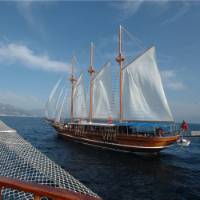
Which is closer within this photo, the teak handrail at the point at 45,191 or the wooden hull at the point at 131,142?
the teak handrail at the point at 45,191

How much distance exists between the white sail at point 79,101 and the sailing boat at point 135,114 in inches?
265

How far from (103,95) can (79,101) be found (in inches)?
376

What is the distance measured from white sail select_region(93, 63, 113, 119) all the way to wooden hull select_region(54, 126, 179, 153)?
16.1ft

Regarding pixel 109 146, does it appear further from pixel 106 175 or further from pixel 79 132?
pixel 106 175

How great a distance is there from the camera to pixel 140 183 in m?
17.2

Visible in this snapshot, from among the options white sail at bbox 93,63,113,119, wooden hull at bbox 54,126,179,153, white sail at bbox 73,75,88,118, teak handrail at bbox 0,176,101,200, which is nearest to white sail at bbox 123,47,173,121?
wooden hull at bbox 54,126,179,153

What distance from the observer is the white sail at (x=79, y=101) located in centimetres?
4567

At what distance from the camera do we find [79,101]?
153 feet

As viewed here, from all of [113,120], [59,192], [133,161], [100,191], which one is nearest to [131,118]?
[113,120]

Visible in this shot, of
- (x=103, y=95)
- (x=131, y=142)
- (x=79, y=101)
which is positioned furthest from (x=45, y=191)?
(x=79, y=101)

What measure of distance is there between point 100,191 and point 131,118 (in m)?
18.2

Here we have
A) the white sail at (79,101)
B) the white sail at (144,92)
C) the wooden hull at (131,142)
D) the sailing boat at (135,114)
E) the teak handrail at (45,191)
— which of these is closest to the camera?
the teak handrail at (45,191)

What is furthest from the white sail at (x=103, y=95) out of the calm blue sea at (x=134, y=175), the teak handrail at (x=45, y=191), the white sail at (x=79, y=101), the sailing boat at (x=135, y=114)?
the teak handrail at (x=45, y=191)

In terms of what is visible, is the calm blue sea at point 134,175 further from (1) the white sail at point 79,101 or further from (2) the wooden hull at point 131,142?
(1) the white sail at point 79,101
